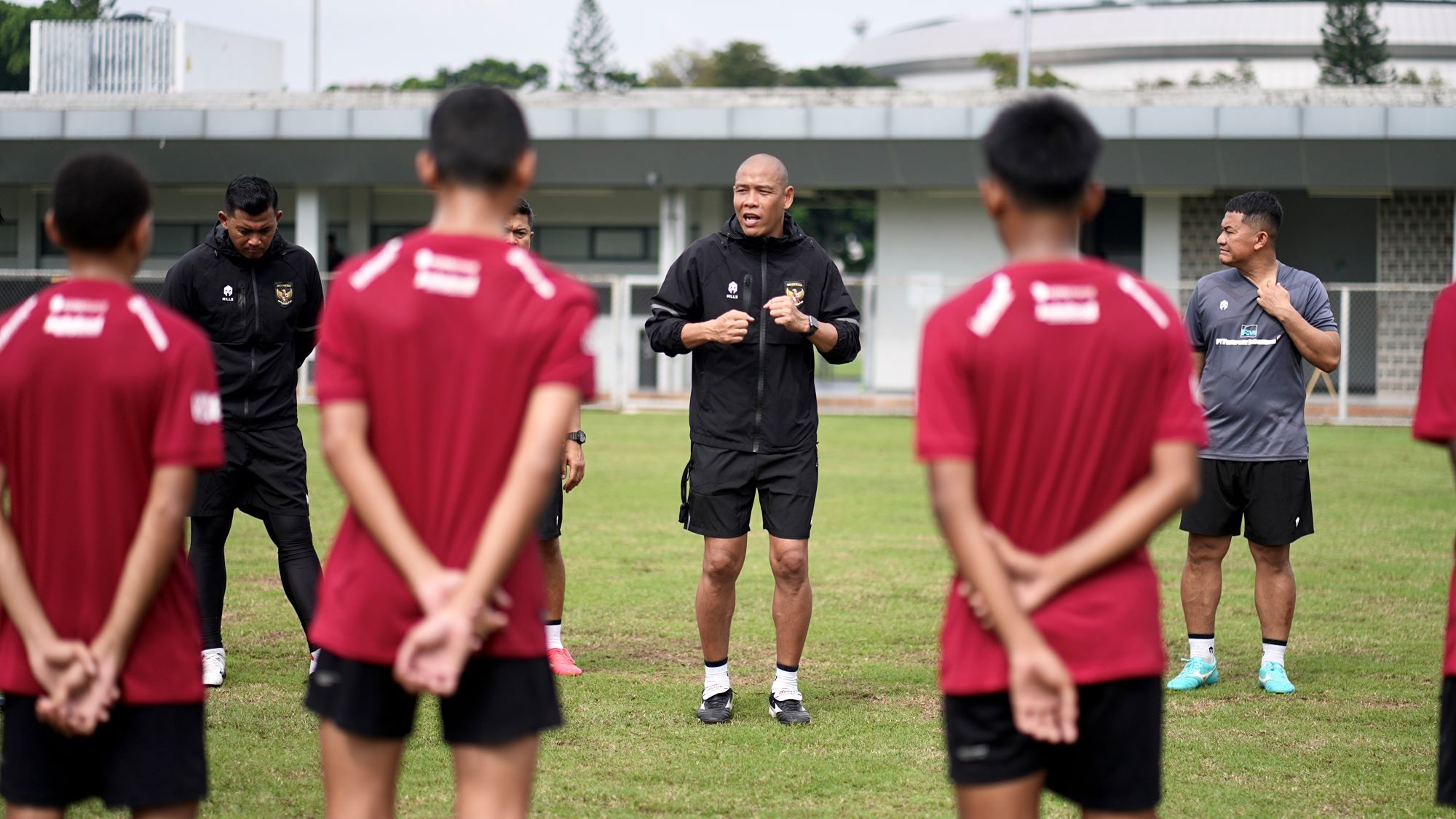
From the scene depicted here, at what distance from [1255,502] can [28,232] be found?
113 feet

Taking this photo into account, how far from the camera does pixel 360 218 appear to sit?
36.3 metres

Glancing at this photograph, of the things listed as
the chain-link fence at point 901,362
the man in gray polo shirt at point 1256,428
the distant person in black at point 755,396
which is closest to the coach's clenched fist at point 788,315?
the distant person in black at point 755,396

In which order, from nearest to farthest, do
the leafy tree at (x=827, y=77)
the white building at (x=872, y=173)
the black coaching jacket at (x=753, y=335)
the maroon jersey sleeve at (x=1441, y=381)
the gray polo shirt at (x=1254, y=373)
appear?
the maroon jersey sleeve at (x=1441, y=381) < the black coaching jacket at (x=753, y=335) < the gray polo shirt at (x=1254, y=373) < the white building at (x=872, y=173) < the leafy tree at (x=827, y=77)

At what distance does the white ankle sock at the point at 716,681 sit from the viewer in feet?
21.0

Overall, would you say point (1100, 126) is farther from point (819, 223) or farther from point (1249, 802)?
point (819, 223)

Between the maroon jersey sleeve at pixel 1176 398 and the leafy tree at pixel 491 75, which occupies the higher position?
the leafy tree at pixel 491 75

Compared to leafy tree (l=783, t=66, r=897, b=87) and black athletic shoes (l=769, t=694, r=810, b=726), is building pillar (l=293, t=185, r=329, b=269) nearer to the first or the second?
black athletic shoes (l=769, t=694, r=810, b=726)

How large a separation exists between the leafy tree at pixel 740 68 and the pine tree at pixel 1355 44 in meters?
29.3

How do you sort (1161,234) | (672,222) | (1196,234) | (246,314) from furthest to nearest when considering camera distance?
(672,222) < (1161,234) < (1196,234) < (246,314)

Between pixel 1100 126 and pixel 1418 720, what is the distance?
2528 cm

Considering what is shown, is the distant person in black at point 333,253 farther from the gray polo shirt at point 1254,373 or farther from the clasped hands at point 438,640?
the clasped hands at point 438,640

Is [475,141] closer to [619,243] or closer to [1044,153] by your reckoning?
[1044,153]

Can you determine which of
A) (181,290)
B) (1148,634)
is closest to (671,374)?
(181,290)

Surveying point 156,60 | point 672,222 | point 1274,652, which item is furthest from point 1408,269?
point 156,60
